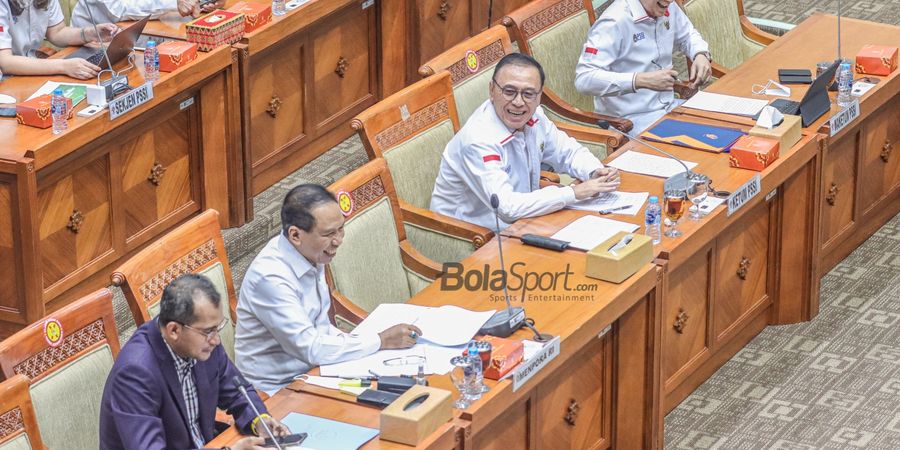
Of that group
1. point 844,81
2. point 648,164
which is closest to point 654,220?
point 648,164

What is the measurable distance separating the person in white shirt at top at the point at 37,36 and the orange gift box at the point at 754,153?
224cm

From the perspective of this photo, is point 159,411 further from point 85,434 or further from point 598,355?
point 598,355

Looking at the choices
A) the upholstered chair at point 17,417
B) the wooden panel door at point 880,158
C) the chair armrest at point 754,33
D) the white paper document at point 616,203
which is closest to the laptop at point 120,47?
the white paper document at point 616,203

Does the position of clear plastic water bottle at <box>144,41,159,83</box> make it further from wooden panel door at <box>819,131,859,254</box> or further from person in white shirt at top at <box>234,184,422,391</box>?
wooden panel door at <box>819,131,859,254</box>

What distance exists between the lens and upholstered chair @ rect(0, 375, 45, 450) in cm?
349

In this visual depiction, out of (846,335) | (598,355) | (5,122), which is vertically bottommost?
(846,335)

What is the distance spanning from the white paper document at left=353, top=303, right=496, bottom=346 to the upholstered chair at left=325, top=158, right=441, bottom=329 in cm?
18

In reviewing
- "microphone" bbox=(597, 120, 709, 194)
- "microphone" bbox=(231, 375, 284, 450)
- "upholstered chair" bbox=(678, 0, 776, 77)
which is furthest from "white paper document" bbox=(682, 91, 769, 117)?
"microphone" bbox=(231, 375, 284, 450)

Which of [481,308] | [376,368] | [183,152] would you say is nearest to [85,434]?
[376,368]

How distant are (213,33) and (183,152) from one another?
17.8 inches

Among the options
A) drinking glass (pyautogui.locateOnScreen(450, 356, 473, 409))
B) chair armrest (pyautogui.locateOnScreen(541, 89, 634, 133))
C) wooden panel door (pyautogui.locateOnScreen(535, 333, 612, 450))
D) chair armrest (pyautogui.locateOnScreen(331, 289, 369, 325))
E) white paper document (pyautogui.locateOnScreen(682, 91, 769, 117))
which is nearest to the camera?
drinking glass (pyautogui.locateOnScreen(450, 356, 473, 409))

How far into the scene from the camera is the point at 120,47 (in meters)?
5.50

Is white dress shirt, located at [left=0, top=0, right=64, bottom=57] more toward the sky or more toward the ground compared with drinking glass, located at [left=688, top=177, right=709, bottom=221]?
more toward the sky

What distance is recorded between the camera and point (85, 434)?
3887mm
